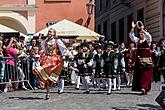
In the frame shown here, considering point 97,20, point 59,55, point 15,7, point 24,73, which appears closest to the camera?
point 59,55

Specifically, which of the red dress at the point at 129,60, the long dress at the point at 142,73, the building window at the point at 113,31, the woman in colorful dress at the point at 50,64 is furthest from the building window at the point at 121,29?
the woman in colorful dress at the point at 50,64

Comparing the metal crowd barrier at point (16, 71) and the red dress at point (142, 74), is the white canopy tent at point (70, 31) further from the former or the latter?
the red dress at point (142, 74)

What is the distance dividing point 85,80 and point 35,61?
2392 mm

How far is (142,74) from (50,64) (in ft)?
8.73

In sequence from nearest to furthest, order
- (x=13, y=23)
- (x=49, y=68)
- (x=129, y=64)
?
(x=49, y=68) → (x=129, y=64) → (x=13, y=23)

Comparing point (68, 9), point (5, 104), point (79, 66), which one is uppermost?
point (68, 9)

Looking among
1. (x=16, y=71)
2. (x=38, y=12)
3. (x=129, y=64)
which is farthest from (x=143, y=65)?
(x=38, y=12)

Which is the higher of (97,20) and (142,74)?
(97,20)

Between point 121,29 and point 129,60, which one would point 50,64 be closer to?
point 129,60

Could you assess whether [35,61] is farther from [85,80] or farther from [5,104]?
[5,104]

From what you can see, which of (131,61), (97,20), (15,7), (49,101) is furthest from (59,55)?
(97,20)

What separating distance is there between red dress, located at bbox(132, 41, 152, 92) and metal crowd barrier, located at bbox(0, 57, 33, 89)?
3.81 m

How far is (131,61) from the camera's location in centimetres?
1647

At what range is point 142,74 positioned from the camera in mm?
13242
